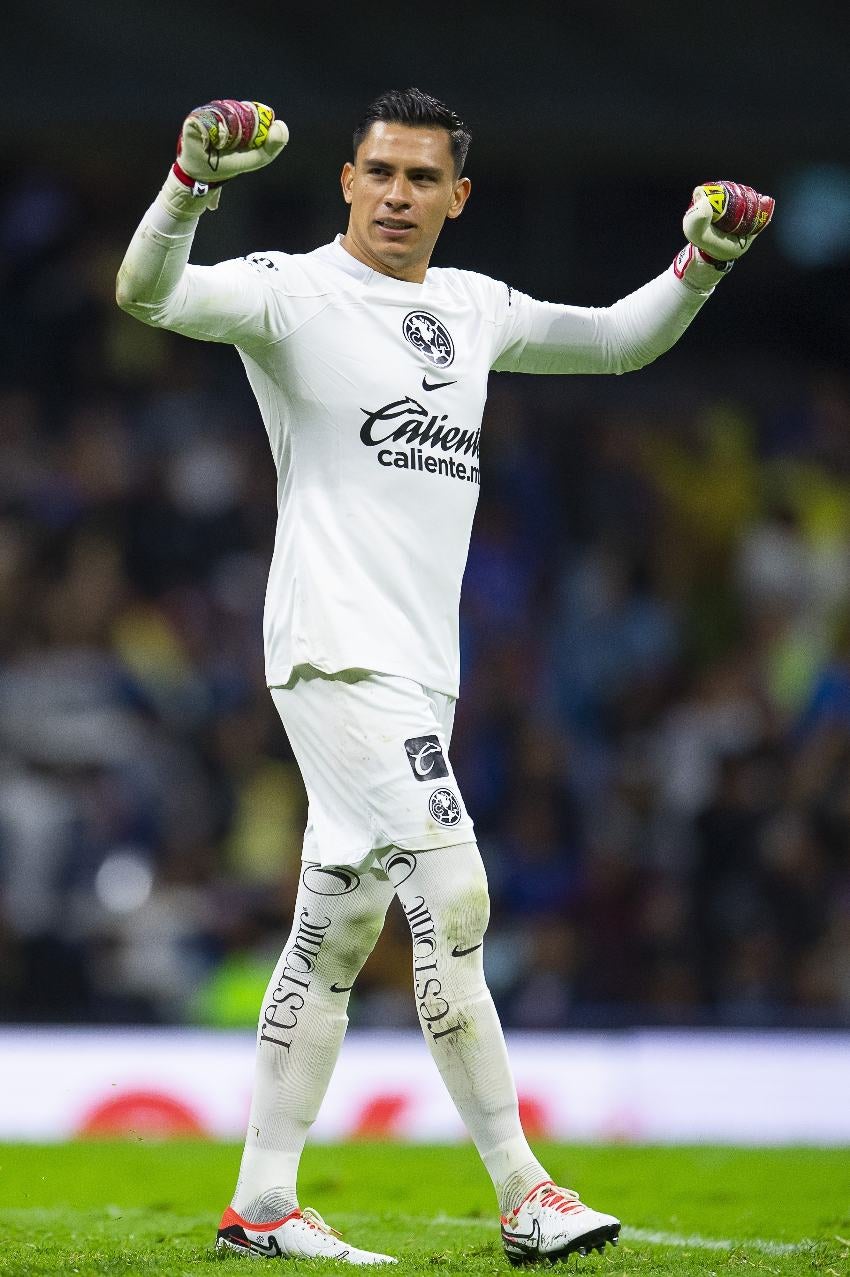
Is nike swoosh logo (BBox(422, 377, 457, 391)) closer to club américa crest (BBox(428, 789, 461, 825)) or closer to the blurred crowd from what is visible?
club américa crest (BBox(428, 789, 461, 825))

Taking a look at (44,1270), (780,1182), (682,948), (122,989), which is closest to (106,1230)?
(44,1270)

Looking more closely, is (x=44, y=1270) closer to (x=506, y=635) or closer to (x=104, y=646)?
(x=104, y=646)

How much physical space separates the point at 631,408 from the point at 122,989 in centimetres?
543

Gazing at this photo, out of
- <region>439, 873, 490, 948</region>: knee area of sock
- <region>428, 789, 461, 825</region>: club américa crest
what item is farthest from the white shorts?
<region>439, 873, 490, 948</region>: knee area of sock

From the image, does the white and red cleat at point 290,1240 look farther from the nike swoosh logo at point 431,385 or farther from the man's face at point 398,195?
the man's face at point 398,195

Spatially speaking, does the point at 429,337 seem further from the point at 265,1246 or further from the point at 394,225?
the point at 265,1246

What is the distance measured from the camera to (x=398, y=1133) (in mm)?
9289

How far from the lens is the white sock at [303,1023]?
4789 millimetres

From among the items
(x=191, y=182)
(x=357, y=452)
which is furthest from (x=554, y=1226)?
(x=191, y=182)

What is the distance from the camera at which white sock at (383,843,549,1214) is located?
4551 millimetres

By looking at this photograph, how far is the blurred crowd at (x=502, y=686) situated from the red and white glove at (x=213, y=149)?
20.5ft

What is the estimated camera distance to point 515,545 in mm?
12945

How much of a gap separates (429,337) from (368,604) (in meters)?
0.72

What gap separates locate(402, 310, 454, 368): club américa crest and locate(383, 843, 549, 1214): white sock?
48.6 inches
